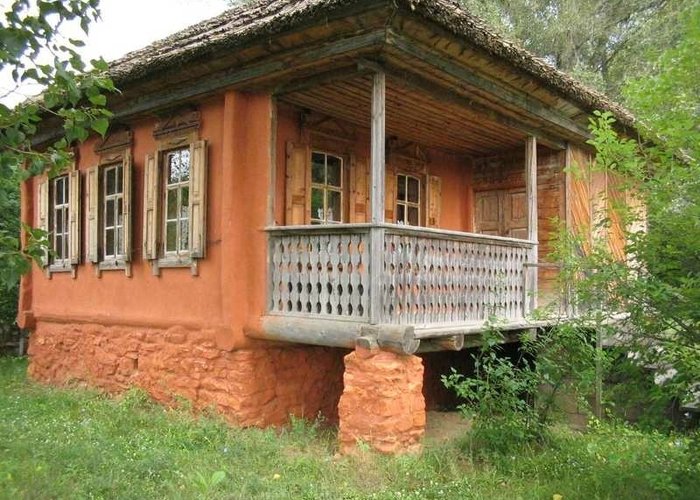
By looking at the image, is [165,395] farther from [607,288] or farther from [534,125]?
[534,125]

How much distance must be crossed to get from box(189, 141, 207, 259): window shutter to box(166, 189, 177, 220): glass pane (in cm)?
54

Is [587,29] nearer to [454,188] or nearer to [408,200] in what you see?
[454,188]

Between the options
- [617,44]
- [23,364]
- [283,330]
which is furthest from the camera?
[617,44]

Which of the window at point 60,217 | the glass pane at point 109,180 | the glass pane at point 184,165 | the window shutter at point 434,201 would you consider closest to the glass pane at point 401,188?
the window shutter at point 434,201

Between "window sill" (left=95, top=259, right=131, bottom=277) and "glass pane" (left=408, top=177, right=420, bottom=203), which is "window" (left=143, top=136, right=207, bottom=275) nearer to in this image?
"window sill" (left=95, top=259, right=131, bottom=277)

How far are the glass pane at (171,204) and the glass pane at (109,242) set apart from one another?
1349 mm

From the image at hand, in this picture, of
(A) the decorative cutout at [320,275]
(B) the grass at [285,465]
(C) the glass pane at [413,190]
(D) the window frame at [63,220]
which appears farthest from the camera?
(C) the glass pane at [413,190]

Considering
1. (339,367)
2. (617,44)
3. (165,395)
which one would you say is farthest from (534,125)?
(617,44)

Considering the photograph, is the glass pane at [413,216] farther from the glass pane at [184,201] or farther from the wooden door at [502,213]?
the glass pane at [184,201]

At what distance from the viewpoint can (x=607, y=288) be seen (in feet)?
15.2

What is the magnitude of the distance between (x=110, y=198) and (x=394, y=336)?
5.00 meters

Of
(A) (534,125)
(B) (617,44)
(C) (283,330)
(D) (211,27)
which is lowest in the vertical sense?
(C) (283,330)

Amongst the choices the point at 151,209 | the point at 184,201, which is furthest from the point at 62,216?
the point at 184,201

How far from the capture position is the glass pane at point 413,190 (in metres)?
9.73
